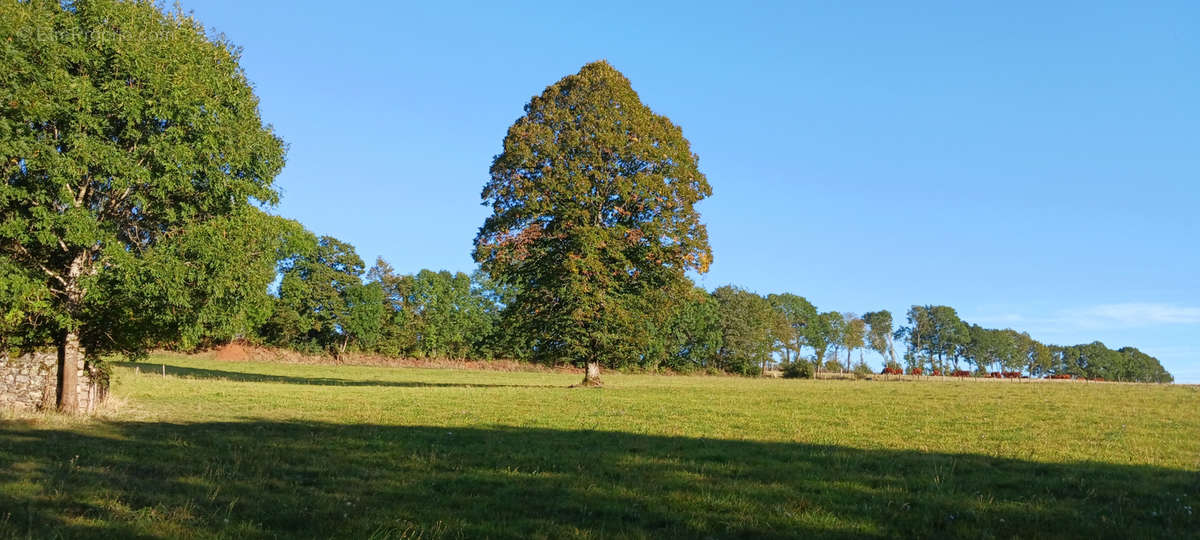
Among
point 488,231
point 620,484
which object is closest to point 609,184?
point 488,231

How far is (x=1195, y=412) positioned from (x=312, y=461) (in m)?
30.9

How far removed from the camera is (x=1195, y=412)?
86.4 ft

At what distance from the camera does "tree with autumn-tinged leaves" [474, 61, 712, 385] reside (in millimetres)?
36906

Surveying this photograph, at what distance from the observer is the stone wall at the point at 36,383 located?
20.5m

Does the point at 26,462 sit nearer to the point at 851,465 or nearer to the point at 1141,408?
the point at 851,465

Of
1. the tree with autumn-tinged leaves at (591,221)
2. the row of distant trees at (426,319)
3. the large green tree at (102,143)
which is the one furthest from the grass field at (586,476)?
the row of distant trees at (426,319)

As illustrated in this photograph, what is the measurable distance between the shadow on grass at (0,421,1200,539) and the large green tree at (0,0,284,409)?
5.15 meters

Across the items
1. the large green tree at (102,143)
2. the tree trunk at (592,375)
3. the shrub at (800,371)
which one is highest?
the large green tree at (102,143)

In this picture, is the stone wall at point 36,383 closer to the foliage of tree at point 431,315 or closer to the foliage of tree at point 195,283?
the foliage of tree at point 195,283

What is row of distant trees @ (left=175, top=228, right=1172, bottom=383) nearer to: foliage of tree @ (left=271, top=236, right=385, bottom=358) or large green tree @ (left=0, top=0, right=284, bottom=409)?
foliage of tree @ (left=271, top=236, right=385, bottom=358)

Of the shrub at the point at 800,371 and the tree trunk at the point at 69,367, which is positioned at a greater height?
the tree trunk at the point at 69,367

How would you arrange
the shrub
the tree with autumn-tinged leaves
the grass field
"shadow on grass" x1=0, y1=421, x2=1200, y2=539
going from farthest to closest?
1. the shrub
2. the tree with autumn-tinged leaves
3. the grass field
4. "shadow on grass" x1=0, y1=421, x2=1200, y2=539

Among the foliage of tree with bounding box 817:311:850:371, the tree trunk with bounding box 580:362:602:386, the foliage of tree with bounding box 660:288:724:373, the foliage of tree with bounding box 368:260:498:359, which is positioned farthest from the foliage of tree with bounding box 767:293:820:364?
the tree trunk with bounding box 580:362:602:386

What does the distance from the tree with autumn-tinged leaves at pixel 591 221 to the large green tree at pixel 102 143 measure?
18034mm
